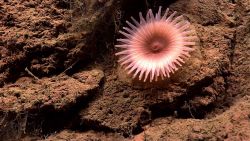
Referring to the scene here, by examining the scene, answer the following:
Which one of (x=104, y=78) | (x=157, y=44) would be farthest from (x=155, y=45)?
(x=104, y=78)

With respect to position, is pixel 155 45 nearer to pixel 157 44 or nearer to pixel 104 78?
pixel 157 44

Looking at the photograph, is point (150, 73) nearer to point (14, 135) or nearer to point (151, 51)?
point (151, 51)

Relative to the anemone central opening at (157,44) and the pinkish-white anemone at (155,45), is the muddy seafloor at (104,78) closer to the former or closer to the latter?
the pinkish-white anemone at (155,45)

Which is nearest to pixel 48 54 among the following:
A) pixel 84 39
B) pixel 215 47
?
pixel 84 39

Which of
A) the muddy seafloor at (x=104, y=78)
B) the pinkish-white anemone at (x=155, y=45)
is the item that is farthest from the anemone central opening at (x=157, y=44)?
the muddy seafloor at (x=104, y=78)

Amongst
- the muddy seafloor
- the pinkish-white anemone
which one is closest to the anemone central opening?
the pinkish-white anemone

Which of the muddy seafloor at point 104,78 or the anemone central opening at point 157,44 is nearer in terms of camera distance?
the muddy seafloor at point 104,78
